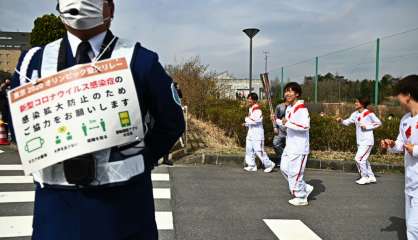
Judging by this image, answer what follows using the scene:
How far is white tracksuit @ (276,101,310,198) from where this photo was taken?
18.4 ft

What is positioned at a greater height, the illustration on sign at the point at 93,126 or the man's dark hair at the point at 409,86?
the man's dark hair at the point at 409,86

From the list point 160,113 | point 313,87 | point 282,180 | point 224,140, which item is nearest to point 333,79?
point 313,87

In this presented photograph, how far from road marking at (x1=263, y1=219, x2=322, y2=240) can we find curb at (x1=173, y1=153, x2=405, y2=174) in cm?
396

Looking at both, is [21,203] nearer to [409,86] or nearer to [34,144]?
[34,144]

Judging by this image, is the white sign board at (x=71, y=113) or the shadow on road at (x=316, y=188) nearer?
the white sign board at (x=71, y=113)

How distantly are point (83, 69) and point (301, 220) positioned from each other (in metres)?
4.15

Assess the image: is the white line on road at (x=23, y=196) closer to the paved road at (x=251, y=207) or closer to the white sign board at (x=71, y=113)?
the paved road at (x=251, y=207)

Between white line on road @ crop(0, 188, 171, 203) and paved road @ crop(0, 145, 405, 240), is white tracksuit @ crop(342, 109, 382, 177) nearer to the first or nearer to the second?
paved road @ crop(0, 145, 405, 240)

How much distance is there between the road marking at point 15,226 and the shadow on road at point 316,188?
4.11 m

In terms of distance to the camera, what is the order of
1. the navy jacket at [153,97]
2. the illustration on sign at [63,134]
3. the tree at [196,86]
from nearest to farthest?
the illustration on sign at [63,134] < the navy jacket at [153,97] < the tree at [196,86]

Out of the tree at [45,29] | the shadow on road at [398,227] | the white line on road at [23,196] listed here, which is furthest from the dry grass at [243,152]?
the tree at [45,29]

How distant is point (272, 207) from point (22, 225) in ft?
10.8

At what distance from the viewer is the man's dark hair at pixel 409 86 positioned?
3.59 meters

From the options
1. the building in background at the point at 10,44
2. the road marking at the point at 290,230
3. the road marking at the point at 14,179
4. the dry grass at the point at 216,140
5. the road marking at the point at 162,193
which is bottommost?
the road marking at the point at 290,230
